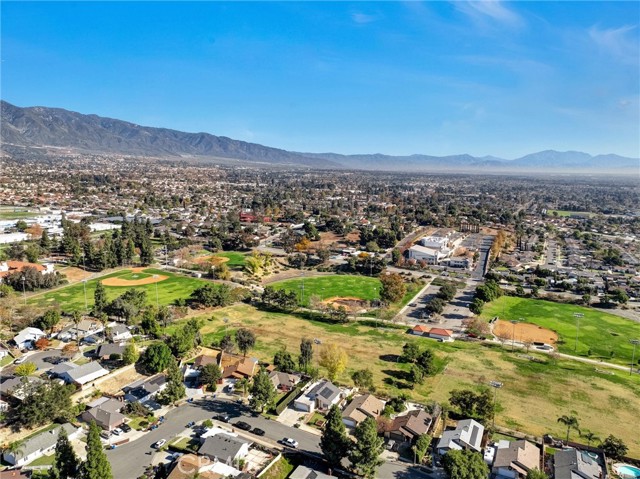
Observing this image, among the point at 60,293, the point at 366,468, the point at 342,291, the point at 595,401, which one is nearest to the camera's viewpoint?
the point at 366,468

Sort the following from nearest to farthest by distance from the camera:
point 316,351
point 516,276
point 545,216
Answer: point 316,351 < point 516,276 < point 545,216

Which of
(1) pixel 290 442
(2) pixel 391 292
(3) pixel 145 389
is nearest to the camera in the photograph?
(1) pixel 290 442

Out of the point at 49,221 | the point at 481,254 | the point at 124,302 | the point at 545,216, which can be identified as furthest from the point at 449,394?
the point at 545,216

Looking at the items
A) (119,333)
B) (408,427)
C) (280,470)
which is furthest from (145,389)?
(408,427)

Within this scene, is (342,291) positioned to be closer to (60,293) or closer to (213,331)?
(213,331)

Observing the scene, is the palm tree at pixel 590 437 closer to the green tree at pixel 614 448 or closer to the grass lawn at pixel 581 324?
the green tree at pixel 614 448

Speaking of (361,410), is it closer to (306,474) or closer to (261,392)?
(261,392)
